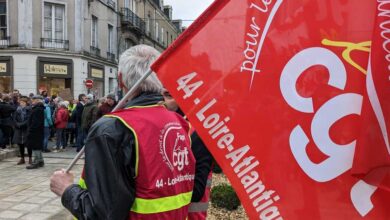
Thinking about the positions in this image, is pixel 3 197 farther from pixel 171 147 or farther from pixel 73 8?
pixel 73 8

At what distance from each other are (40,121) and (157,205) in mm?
8080

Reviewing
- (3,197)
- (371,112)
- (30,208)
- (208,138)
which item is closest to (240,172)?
(208,138)

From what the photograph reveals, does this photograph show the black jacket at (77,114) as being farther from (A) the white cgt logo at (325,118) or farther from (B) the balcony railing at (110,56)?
(B) the balcony railing at (110,56)

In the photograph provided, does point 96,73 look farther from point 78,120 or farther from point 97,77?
point 78,120

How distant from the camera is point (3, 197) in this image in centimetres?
699

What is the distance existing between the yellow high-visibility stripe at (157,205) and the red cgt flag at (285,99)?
0.42m

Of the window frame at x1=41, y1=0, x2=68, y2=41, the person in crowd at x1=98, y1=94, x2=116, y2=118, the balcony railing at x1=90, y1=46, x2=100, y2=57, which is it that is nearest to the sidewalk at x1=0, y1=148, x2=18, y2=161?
the person in crowd at x1=98, y1=94, x2=116, y2=118

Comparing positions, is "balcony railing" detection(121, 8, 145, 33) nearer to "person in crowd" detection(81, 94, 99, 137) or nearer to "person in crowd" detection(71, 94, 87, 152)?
"person in crowd" detection(71, 94, 87, 152)

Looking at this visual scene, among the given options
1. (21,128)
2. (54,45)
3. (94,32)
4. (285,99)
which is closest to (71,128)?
(21,128)

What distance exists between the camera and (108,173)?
188cm

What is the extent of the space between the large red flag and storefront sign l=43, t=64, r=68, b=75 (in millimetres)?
Answer: 25005

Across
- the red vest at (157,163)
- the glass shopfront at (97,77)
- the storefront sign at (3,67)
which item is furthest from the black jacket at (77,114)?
the glass shopfront at (97,77)

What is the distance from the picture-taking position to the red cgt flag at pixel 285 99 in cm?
167

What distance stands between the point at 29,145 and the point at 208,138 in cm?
847
